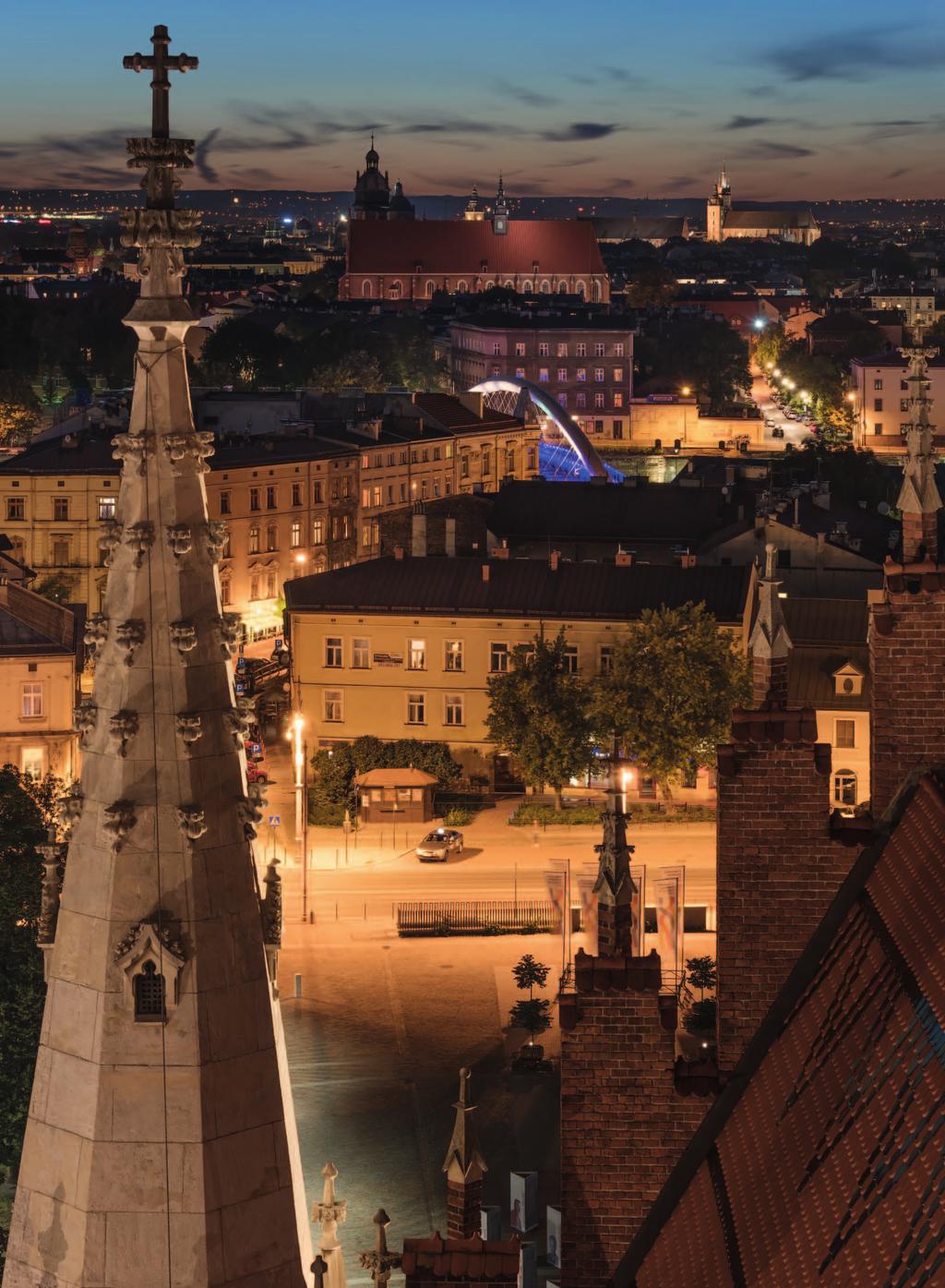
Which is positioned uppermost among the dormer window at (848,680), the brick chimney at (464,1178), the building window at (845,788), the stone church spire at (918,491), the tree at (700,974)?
the stone church spire at (918,491)

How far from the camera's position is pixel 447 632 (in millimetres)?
89875

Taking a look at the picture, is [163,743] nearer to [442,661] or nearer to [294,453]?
[442,661]

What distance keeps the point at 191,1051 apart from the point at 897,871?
558cm

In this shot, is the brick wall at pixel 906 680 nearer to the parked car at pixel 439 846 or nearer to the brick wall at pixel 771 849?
the brick wall at pixel 771 849

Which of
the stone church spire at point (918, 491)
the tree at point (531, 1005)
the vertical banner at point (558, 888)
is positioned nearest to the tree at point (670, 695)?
the tree at point (531, 1005)

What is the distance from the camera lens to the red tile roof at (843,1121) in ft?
44.2

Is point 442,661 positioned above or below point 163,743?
below

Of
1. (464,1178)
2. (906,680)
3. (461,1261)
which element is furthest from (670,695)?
(461,1261)

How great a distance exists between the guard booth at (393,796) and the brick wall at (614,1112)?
65.5 m

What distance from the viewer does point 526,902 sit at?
2899 inches

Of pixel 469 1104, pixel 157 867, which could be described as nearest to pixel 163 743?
pixel 157 867

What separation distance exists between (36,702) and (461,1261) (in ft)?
→ 223

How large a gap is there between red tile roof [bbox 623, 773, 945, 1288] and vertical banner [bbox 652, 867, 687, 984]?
37.8 m

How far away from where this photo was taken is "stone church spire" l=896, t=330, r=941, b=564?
19719mm
